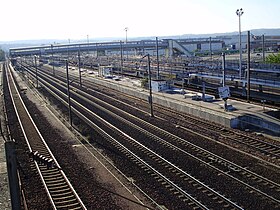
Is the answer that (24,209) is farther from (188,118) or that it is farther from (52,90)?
(52,90)

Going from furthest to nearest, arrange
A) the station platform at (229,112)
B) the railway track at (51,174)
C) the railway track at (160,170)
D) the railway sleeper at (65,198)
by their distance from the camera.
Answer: the station platform at (229,112) → the railway sleeper at (65,198) → the railway track at (51,174) → the railway track at (160,170)

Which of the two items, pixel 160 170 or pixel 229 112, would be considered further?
pixel 229 112

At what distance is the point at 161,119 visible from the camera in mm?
23250

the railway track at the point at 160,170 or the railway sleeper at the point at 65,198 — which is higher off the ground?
the railway track at the point at 160,170

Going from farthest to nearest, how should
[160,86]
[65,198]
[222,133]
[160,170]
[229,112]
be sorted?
[160,86]
[229,112]
[222,133]
[160,170]
[65,198]

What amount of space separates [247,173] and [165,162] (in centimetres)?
300

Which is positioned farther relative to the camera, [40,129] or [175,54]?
[175,54]

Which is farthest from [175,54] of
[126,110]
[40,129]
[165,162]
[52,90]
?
[165,162]

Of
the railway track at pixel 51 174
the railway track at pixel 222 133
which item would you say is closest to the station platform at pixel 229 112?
the railway track at pixel 222 133

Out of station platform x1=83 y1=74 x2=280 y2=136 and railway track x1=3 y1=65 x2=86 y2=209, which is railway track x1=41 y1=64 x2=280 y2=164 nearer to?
station platform x1=83 y1=74 x2=280 y2=136

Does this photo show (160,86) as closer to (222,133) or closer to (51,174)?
(222,133)

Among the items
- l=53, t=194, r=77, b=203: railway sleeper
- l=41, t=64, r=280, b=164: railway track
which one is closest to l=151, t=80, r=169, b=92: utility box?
l=41, t=64, r=280, b=164: railway track

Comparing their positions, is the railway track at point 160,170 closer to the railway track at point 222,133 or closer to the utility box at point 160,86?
the railway track at point 222,133

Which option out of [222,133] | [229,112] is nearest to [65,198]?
[222,133]
